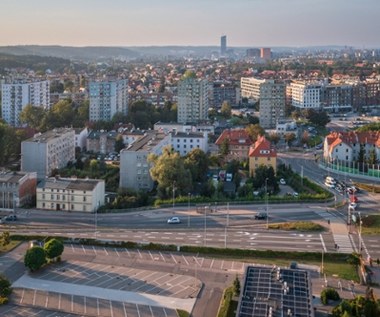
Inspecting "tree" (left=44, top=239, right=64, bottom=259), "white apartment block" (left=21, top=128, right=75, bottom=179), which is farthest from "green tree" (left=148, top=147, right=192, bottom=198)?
"tree" (left=44, top=239, right=64, bottom=259)

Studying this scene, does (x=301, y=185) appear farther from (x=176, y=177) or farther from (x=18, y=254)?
(x=18, y=254)

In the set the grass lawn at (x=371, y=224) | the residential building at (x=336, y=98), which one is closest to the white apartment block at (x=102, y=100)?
the residential building at (x=336, y=98)

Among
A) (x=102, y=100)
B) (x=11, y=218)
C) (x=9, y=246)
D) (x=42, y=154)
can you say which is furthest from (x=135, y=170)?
(x=102, y=100)

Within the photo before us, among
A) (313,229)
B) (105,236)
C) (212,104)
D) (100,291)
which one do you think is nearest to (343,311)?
(100,291)

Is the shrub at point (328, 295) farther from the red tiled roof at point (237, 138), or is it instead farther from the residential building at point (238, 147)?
the red tiled roof at point (237, 138)

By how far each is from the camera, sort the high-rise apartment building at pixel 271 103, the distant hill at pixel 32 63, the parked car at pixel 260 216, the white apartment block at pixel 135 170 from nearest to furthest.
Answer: the parked car at pixel 260 216
the white apartment block at pixel 135 170
the high-rise apartment building at pixel 271 103
the distant hill at pixel 32 63

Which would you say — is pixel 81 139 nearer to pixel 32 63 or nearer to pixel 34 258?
pixel 34 258
